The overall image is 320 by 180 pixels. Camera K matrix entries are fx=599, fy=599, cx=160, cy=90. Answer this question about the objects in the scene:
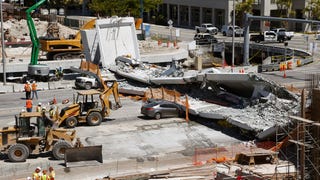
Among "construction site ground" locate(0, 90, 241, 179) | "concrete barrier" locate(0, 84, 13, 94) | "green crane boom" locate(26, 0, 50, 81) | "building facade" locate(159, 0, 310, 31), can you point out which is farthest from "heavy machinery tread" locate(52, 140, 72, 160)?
"building facade" locate(159, 0, 310, 31)

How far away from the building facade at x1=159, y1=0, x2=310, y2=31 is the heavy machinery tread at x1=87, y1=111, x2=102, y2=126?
55994mm

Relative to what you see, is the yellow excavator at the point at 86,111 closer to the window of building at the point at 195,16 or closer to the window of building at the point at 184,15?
the window of building at the point at 195,16

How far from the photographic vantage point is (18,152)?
27.7 m

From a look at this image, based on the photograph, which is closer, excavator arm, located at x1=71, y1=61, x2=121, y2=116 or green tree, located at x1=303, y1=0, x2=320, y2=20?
excavator arm, located at x1=71, y1=61, x2=121, y2=116

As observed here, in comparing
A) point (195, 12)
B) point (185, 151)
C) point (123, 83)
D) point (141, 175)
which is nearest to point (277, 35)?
point (195, 12)

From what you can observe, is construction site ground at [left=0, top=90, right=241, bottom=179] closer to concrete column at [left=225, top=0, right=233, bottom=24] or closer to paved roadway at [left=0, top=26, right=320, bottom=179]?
paved roadway at [left=0, top=26, right=320, bottom=179]

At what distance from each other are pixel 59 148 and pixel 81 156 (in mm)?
1304

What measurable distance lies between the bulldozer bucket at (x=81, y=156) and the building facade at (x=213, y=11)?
6280cm

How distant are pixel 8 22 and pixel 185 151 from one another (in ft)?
207

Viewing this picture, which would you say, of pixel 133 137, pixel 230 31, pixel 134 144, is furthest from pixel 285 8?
pixel 134 144

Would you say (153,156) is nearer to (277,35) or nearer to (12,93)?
(12,93)

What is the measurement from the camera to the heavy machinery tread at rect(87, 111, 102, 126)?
114 feet

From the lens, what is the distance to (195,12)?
103 meters

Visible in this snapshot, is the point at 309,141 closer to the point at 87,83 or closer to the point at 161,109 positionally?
the point at 161,109
